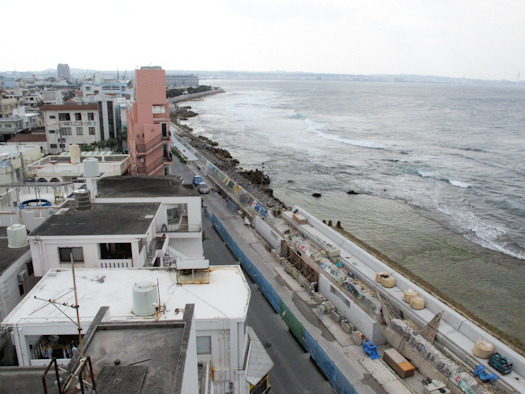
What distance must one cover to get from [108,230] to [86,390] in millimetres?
9050

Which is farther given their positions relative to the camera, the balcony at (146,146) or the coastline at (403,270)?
the balcony at (146,146)

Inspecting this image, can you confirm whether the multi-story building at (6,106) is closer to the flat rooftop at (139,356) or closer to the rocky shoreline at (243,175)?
the rocky shoreline at (243,175)

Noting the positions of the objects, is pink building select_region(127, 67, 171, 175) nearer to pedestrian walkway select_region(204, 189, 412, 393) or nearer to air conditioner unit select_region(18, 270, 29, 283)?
pedestrian walkway select_region(204, 189, 412, 393)

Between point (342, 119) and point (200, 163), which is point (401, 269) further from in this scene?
point (342, 119)

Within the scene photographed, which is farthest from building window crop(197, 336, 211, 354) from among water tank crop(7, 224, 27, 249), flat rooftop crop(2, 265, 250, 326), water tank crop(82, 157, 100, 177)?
water tank crop(82, 157, 100, 177)

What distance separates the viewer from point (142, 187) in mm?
20156

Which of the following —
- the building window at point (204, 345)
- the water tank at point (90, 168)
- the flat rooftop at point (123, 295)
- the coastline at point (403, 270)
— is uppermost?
the water tank at point (90, 168)

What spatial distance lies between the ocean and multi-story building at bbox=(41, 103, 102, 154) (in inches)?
828

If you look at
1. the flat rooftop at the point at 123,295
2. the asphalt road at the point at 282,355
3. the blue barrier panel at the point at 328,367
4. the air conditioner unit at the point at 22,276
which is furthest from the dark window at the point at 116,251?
the blue barrier panel at the point at 328,367

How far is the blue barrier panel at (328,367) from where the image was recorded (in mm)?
14954

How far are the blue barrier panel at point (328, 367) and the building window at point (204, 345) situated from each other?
6090 mm

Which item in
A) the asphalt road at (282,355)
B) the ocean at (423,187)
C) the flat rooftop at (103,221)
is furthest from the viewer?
the ocean at (423,187)

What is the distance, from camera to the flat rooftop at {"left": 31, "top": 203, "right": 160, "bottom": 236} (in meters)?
14.8

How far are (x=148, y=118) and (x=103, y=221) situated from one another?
17.4 m
